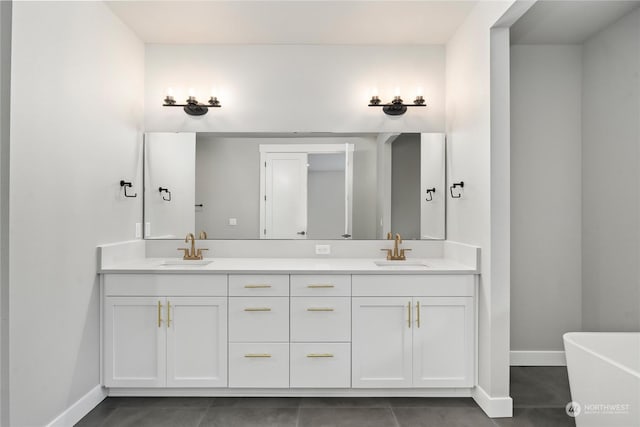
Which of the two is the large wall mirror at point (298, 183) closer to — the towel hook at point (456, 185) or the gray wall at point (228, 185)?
the gray wall at point (228, 185)

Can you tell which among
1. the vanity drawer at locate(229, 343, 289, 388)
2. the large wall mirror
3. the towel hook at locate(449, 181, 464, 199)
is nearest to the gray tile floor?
the vanity drawer at locate(229, 343, 289, 388)

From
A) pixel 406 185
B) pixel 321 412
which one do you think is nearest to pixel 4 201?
pixel 321 412

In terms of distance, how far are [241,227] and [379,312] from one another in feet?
4.30

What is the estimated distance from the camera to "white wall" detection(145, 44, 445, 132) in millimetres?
3045

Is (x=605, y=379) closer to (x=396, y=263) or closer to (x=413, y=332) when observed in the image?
(x=413, y=332)

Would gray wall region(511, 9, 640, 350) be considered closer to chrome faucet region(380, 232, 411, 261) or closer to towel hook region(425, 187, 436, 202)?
towel hook region(425, 187, 436, 202)

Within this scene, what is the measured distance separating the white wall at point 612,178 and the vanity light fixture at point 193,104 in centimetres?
290

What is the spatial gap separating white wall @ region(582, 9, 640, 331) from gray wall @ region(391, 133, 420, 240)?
1.31 meters

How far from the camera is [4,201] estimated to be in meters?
1.69

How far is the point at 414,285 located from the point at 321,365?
780mm

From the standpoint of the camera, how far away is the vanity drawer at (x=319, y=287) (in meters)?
2.42

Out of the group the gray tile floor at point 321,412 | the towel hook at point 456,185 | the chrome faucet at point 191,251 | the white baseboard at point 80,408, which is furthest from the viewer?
the chrome faucet at point 191,251

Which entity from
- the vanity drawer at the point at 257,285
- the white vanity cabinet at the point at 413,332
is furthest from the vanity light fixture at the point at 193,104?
the white vanity cabinet at the point at 413,332

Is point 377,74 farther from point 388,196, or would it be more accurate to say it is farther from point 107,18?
point 107,18
